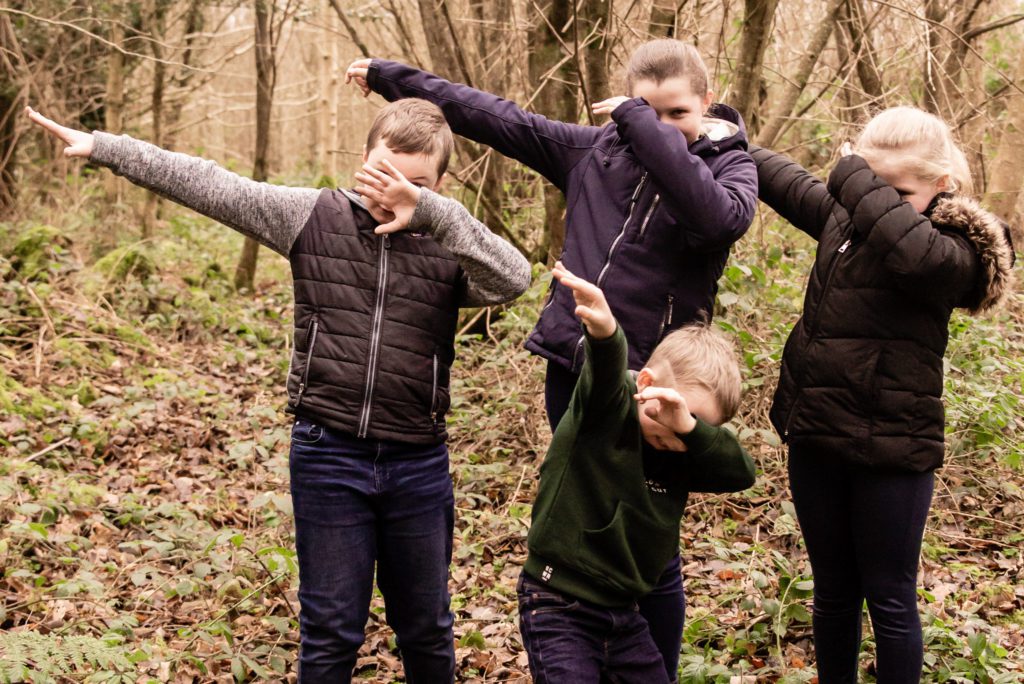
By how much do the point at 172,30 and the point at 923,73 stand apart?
36.6 feet

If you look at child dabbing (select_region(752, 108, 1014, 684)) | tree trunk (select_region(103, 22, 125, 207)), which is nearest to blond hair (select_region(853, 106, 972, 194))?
child dabbing (select_region(752, 108, 1014, 684))

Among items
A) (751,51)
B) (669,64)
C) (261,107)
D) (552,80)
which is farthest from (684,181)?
(261,107)

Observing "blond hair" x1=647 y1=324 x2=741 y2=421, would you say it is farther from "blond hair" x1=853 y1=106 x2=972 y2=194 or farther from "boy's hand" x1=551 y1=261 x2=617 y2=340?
"blond hair" x1=853 y1=106 x2=972 y2=194

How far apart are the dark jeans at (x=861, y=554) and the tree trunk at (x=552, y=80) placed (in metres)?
2.52

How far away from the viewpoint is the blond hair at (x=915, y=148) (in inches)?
112

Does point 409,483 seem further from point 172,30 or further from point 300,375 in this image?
point 172,30

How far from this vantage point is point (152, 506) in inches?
205

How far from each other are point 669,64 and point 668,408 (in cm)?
109

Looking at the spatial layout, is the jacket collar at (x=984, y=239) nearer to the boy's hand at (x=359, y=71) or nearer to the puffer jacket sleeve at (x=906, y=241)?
the puffer jacket sleeve at (x=906, y=241)

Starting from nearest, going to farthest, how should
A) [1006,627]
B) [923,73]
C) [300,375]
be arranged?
[300,375]
[1006,627]
[923,73]

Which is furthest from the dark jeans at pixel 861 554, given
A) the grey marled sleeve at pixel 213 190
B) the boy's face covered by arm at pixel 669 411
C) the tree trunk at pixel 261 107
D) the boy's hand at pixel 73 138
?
the tree trunk at pixel 261 107

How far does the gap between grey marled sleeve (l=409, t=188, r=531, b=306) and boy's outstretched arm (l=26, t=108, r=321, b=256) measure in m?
0.38

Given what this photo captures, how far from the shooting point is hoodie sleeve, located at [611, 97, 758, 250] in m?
2.64

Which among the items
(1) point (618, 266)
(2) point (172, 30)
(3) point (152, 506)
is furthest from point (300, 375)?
(2) point (172, 30)
